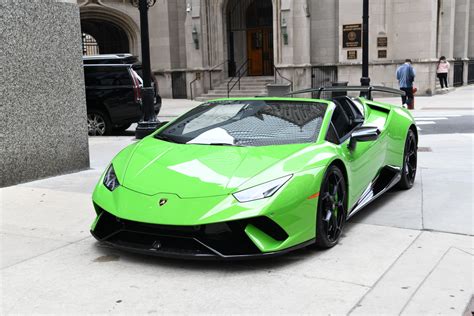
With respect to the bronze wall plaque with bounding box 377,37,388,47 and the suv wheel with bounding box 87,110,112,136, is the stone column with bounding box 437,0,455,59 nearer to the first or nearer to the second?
the bronze wall plaque with bounding box 377,37,388,47

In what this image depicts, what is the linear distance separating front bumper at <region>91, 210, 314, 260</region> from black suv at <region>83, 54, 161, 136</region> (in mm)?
9616

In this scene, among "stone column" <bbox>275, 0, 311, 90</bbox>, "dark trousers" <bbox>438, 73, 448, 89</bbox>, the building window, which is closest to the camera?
"stone column" <bbox>275, 0, 311, 90</bbox>

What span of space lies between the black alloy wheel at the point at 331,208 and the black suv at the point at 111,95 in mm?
9396

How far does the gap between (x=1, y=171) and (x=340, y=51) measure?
20.2m

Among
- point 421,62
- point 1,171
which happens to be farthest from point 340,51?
point 1,171

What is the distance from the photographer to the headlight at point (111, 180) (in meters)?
4.72

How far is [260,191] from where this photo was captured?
422cm

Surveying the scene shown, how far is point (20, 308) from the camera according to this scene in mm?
3646

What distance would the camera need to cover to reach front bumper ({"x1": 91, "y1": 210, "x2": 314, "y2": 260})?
409cm

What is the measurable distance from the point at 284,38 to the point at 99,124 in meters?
13.7

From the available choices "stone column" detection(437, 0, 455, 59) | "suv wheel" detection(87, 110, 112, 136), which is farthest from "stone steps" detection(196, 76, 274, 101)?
"suv wheel" detection(87, 110, 112, 136)

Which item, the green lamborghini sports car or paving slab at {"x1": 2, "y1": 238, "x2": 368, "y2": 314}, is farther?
the green lamborghini sports car

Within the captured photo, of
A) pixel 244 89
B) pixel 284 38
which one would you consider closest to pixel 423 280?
pixel 284 38

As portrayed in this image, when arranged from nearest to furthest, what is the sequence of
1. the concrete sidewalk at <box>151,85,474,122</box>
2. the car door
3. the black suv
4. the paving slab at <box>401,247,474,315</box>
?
the paving slab at <box>401,247,474,315</box> → the car door → the black suv → the concrete sidewalk at <box>151,85,474,122</box>
